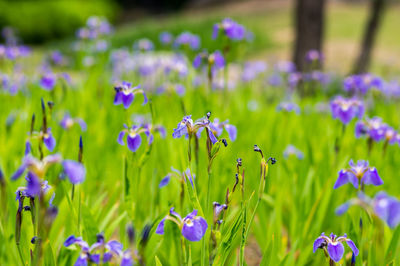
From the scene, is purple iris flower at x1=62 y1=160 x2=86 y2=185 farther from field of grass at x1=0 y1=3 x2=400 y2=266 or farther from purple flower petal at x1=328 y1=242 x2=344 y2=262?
purple flower petal at x1=328 y1=242 x2=344 y2=262

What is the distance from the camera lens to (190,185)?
1.29 m

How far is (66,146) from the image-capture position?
252 centimetres

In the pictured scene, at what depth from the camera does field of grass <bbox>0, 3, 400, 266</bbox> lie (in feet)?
4.44

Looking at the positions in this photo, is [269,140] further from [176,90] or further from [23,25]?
[23,25]

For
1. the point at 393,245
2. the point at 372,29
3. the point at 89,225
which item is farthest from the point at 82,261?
the point at 372,29

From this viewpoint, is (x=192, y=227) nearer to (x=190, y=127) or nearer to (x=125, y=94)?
(x=190, y=127)

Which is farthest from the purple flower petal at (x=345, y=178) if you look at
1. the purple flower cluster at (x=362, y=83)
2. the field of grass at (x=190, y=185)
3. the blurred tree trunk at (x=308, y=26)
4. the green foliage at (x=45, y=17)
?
the green foliage at (x=45, y=17)

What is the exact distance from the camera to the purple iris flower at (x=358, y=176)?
136 centimetres

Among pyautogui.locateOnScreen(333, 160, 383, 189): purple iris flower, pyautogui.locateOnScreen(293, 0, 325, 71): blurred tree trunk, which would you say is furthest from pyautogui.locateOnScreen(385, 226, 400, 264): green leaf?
pyautogui.locateOnScreen(293, 0, 325, 71): blurred tree trunk

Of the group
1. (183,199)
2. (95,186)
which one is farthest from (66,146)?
(183,199)

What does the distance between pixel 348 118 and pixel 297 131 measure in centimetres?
115

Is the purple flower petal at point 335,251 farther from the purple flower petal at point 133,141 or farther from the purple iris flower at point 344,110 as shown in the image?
the purple iris flower at point 344,110

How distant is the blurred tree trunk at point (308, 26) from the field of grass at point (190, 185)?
2.97 ft

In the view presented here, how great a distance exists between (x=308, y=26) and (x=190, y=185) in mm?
5216
